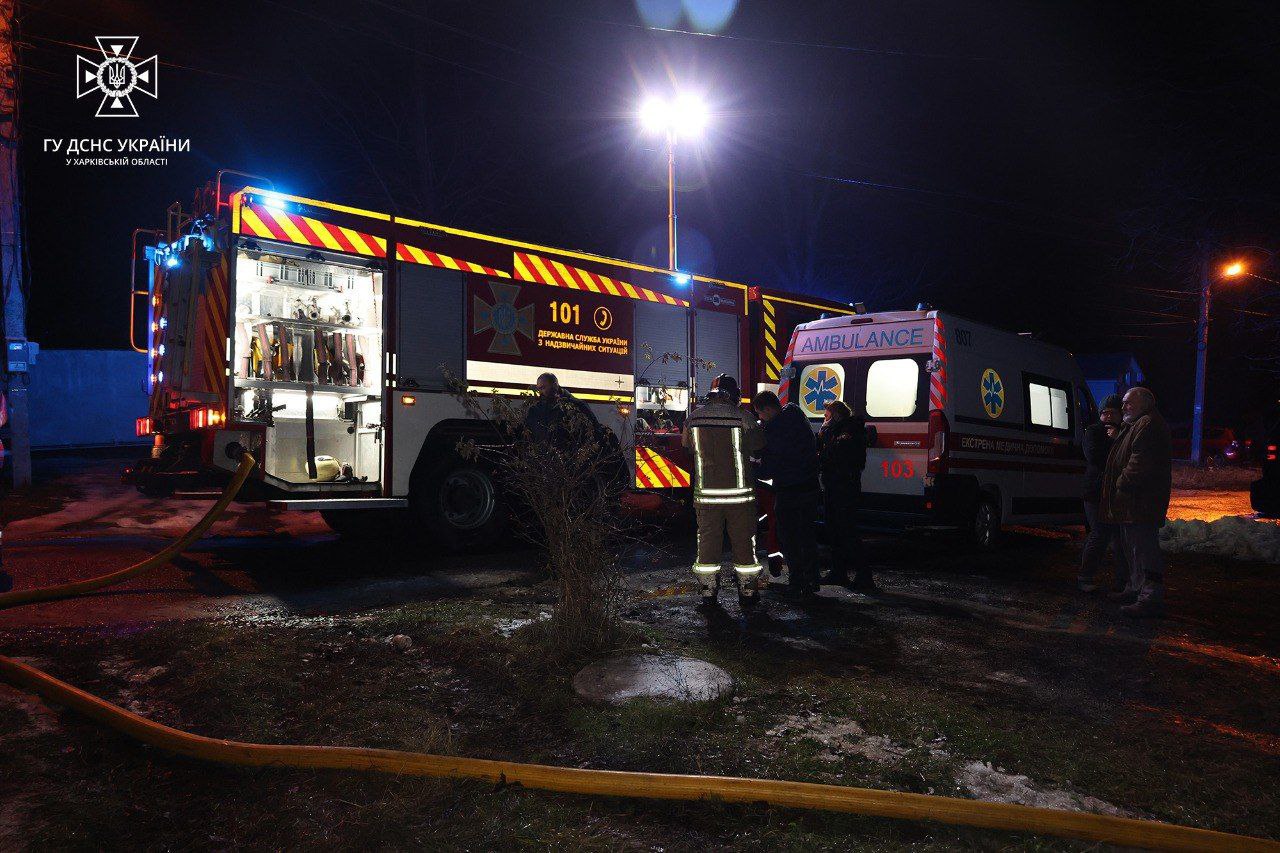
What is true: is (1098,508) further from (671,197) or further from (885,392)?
(671,197)

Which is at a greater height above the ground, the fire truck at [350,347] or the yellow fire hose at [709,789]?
the fire truck at [350,347]

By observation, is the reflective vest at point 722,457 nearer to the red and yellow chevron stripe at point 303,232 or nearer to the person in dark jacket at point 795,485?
the person in dark jacket at point 795,485

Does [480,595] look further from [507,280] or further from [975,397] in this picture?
[975,397]

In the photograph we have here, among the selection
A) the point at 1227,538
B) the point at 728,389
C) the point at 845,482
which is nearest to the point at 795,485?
the point at 845,482

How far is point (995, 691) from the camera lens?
12.4 feet

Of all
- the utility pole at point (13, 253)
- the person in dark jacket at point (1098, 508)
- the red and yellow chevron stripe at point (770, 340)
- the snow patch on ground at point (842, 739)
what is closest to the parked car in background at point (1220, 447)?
the red and yellow chevron stripe at point (770, 340)

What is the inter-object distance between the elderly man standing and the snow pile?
346cm

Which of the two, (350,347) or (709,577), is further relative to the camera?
(350,347)

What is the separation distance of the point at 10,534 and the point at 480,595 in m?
5.65

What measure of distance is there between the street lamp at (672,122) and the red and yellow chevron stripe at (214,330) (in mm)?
8654

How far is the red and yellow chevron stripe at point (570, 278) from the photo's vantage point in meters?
8.27

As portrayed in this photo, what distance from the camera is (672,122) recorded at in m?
14.7

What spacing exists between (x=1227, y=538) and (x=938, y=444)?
3.76 metres

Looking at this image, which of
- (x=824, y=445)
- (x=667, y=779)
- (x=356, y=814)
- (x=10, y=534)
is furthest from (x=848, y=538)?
(x=10, y=534)
